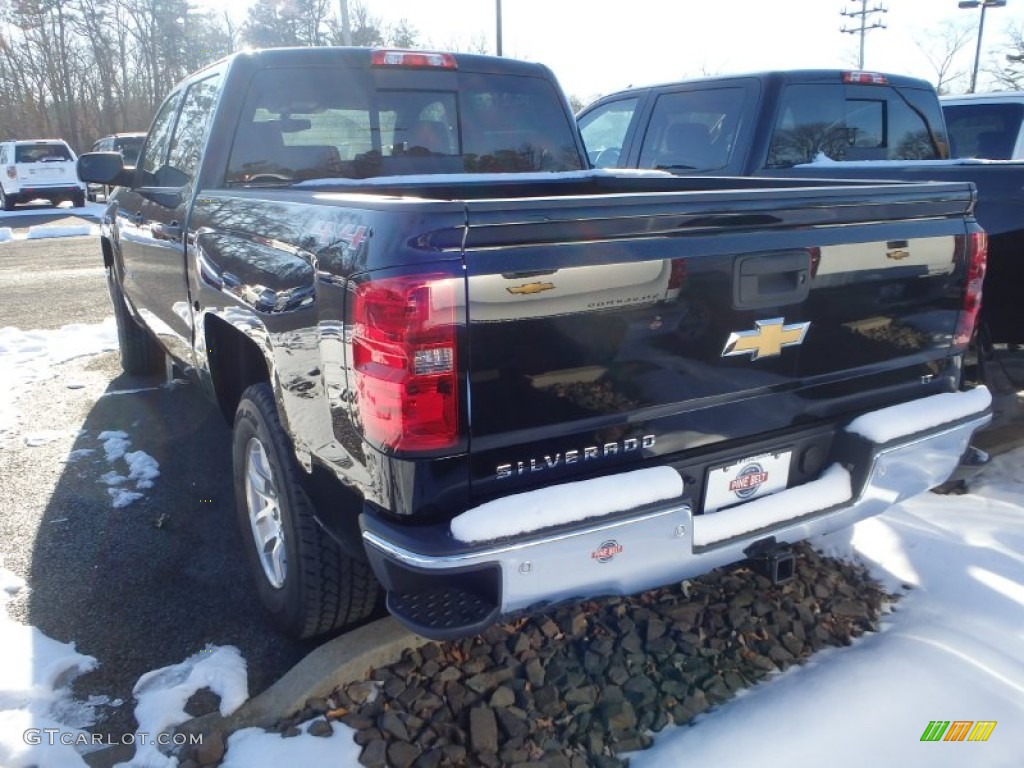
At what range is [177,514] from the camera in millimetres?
3965

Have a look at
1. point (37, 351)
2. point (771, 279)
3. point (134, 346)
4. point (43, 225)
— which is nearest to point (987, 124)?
point (771, 279)

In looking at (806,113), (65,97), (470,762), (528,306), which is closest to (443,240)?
(528,306)

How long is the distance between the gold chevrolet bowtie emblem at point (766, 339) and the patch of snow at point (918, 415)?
1.26 ft

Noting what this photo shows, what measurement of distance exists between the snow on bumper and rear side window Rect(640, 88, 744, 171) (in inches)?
120

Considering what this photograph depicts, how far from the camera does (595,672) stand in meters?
2.63

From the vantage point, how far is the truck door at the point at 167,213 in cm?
374

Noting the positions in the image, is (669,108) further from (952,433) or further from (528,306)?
(528,306)

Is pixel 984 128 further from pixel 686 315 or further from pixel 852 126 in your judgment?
pixel 686 315

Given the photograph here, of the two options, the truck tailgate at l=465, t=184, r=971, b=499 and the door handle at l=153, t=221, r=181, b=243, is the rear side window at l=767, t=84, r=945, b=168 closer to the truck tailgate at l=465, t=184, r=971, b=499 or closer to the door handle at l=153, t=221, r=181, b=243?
the truck tailgate at l=465, t=184, r=971, b=499

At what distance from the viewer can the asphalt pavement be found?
293 centimetres

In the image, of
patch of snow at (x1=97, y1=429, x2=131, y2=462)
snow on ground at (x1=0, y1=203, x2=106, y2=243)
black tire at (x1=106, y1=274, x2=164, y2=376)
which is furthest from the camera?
snow on ground at (x1=0, y1=203, x2=106, y2=243)

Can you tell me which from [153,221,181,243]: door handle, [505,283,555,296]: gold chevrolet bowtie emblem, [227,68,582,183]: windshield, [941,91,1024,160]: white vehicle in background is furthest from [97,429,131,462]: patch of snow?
[941,91,1024,160]: white vehicle in background

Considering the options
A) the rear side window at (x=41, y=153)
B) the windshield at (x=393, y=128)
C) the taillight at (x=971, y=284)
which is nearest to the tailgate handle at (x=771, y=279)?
the taillight at (x=971, y=284)

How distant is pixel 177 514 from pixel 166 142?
2056 millimetres
